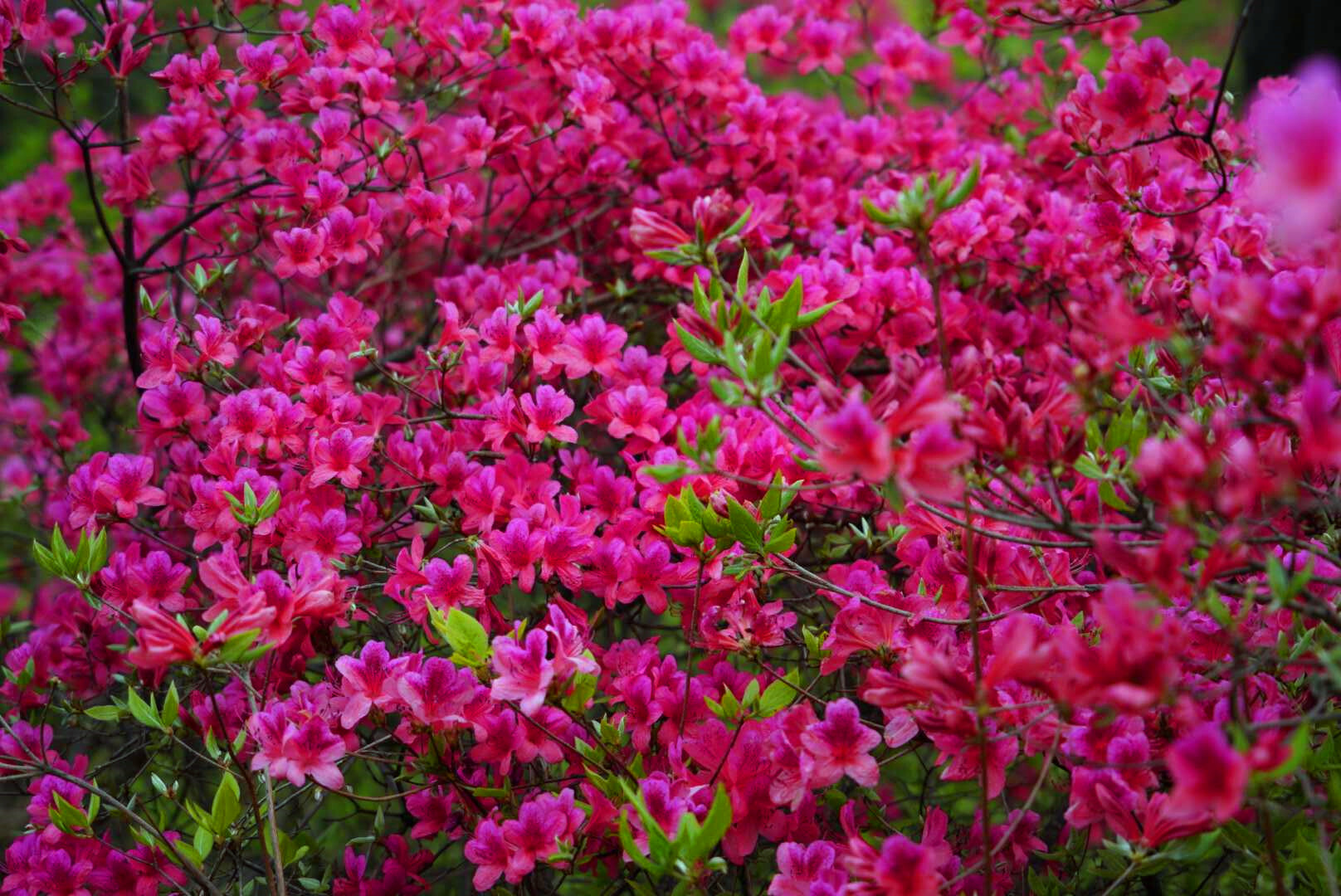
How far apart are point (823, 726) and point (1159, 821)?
39 cm

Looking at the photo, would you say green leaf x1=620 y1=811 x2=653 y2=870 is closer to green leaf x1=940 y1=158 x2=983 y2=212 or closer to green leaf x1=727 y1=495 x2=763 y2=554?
green leaf x1=727 y1=495 x2=763 y2=554

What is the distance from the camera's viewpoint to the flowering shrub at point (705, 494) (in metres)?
1.15

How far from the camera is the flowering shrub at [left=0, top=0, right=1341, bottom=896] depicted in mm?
1148

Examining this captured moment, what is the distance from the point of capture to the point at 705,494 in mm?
1631

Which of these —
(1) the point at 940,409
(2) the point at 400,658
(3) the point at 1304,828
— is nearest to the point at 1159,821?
(3) the point at 1304,828

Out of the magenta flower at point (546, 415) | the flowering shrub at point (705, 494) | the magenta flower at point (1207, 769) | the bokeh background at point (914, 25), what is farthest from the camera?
the bokeh background at point (914, 25)

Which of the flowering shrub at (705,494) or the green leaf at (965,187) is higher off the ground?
the green leaf at (965,187)

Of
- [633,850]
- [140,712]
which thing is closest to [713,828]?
[633,850]

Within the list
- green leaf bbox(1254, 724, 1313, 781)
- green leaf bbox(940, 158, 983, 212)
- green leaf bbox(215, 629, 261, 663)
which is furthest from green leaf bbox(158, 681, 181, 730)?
green leaf bbox(1254, 724, 1313, 781)

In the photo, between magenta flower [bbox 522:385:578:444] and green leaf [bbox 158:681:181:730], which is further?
magenta flower [bbox 522:385:578:444]

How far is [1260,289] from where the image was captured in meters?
1.02

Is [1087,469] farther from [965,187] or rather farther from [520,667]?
[520,667]

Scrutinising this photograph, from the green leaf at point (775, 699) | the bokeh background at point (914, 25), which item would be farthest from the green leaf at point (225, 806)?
the bokeh background at point (914, 25)

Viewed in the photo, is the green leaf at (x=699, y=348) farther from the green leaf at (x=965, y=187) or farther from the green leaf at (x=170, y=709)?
the green leaf at (x=170, y=709)
